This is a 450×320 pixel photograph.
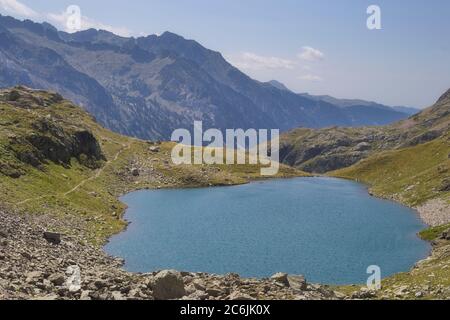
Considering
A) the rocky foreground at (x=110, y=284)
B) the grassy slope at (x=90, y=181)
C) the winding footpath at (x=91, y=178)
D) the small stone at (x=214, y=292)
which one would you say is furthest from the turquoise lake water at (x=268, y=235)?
the small stone at (x=214, y=292)

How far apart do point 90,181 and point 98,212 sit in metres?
32.7

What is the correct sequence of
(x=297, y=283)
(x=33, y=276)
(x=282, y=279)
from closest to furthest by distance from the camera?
(x=33, y=276) → (x=282, y=279) → (x=297, y=283)

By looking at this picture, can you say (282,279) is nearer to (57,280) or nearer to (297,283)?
(297,283)

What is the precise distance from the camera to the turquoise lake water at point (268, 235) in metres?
74.9

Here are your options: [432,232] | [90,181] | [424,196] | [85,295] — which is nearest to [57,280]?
[85,295]

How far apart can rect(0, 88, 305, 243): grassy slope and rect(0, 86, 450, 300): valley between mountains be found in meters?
0.39

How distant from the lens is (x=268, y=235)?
3809 inches

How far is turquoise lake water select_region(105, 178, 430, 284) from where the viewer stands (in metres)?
74.9

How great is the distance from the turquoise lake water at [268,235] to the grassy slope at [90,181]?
Result: 18.0 ft

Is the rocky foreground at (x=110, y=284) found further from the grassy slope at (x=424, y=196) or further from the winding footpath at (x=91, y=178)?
the winding footpath at (x=91, y=178)

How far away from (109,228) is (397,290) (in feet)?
192

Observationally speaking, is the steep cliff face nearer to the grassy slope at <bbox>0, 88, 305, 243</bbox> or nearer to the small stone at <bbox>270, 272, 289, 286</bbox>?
the grassy slope at <bbox>0, 88, 305, 243</bbox>

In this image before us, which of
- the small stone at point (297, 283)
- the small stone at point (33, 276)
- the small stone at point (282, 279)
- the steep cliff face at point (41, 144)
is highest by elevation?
the steep cliff face at point (41, 144)

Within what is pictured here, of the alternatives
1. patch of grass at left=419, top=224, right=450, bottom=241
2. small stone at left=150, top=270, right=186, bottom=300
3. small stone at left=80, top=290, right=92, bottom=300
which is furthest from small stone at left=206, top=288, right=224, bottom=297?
patch of grass at left=419, top=224, right=450, bottom=241
